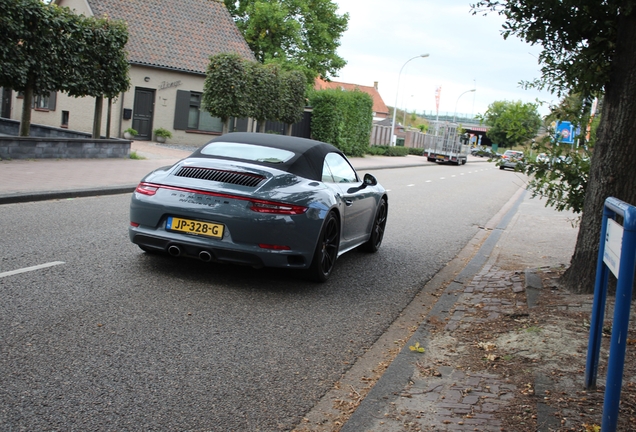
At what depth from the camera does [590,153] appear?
25.1 feet

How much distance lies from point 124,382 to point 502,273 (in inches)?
219

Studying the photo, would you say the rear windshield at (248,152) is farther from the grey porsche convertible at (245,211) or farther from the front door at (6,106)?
the front door at (6,106)

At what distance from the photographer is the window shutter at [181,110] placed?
3244 cm

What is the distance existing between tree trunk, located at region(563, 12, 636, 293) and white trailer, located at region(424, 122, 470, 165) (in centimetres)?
4296

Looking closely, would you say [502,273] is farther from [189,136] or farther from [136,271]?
[189,136]

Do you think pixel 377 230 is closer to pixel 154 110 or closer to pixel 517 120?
pixel 517 120

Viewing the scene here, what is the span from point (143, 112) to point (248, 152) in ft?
83.3

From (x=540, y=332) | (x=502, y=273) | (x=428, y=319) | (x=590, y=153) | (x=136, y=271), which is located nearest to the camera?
(x=540, y=332)

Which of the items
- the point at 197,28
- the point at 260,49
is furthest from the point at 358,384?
the point at 260,49

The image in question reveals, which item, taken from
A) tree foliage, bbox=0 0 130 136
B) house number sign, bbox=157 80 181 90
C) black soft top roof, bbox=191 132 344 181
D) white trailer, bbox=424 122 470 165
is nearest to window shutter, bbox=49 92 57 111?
house number sign, bbox=157 80 181 90

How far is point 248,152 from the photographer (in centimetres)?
734

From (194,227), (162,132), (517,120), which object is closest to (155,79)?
(162,132)

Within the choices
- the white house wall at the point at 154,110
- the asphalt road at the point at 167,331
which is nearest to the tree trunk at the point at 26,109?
the asphalt road at the point at 167,331

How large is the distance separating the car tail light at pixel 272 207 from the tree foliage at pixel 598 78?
2.76 meters
